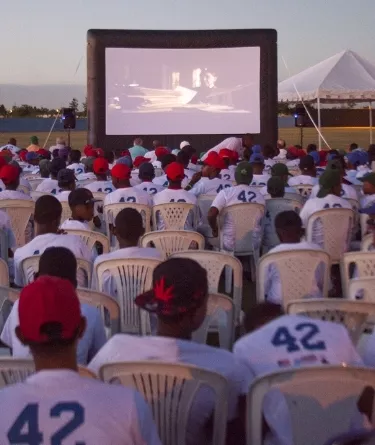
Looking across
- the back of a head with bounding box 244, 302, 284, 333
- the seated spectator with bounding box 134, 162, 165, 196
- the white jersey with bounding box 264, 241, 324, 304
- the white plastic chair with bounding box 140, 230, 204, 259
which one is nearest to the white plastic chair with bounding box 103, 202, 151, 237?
the seated spectator with bounding box 134, 162, 165, 196

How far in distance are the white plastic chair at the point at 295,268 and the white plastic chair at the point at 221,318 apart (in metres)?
0.77

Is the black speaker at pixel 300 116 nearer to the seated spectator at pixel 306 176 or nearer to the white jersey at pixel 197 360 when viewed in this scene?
the seated spectator at pixel 306 176

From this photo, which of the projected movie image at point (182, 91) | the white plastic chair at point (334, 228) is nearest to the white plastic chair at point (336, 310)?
the white plastic chair at point (334, 228)

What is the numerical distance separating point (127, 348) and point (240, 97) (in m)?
19.7

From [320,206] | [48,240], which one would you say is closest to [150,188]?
[320,206]

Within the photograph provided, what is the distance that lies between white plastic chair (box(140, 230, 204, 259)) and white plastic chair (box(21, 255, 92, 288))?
1.19 metres

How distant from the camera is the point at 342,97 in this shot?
2059 cm

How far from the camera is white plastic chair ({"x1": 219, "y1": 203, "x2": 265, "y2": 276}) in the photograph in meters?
8.37

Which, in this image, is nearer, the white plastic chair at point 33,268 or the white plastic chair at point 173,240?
the white plastic chair at point 33,268

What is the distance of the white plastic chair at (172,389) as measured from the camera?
9.59ft

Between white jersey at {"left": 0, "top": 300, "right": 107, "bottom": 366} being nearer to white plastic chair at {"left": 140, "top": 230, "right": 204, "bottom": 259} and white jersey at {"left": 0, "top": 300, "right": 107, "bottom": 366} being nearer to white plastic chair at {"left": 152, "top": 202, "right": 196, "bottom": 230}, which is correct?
white plastic chair at {"left": 140, "top": 230, "right": 204, "bottom": 259}

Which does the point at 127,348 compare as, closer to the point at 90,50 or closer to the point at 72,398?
the point at 72,398

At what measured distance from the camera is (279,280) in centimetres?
561

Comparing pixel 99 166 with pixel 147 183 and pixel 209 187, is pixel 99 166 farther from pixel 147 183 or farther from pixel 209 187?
pixel 209 187
